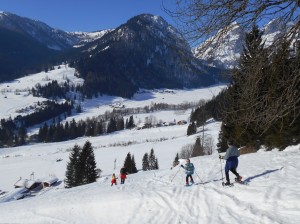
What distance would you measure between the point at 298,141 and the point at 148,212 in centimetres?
1528

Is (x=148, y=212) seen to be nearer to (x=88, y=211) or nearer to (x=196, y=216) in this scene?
(x=196, y=216)

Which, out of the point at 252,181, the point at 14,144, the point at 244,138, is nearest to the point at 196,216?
the point at 252,181

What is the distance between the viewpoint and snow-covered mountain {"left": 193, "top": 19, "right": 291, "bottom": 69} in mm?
6300

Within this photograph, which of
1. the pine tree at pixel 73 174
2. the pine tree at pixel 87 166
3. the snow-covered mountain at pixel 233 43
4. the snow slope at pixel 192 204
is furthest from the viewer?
the pine tree at pixel 87 166

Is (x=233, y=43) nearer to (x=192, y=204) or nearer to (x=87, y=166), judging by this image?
(x=192, y=204)

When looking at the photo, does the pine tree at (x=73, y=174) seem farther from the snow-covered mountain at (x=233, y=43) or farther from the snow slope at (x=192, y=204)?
the snow-covered mountain at (x=233, y=43)

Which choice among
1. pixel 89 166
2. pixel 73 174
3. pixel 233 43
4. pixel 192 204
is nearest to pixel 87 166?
pixel 89 166

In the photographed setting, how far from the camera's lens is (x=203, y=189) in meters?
15.6

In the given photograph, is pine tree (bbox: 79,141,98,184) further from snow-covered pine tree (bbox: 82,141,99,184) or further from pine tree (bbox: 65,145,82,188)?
pine tree (bbox: 65,145,82,188)

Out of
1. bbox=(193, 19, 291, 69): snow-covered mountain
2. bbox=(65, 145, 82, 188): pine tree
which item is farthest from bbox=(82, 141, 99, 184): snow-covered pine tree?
bbox=(193, 19, 291, 69): snow-covered mountain

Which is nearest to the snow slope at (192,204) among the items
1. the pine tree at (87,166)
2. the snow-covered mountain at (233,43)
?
the snow-covered mountain at (233,43)

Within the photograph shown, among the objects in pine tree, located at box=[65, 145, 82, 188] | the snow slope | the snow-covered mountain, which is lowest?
pine tree, located at box=[65, 145, 82, 188]

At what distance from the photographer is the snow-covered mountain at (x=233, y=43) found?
6.30 metres

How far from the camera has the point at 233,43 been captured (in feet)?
21.5
